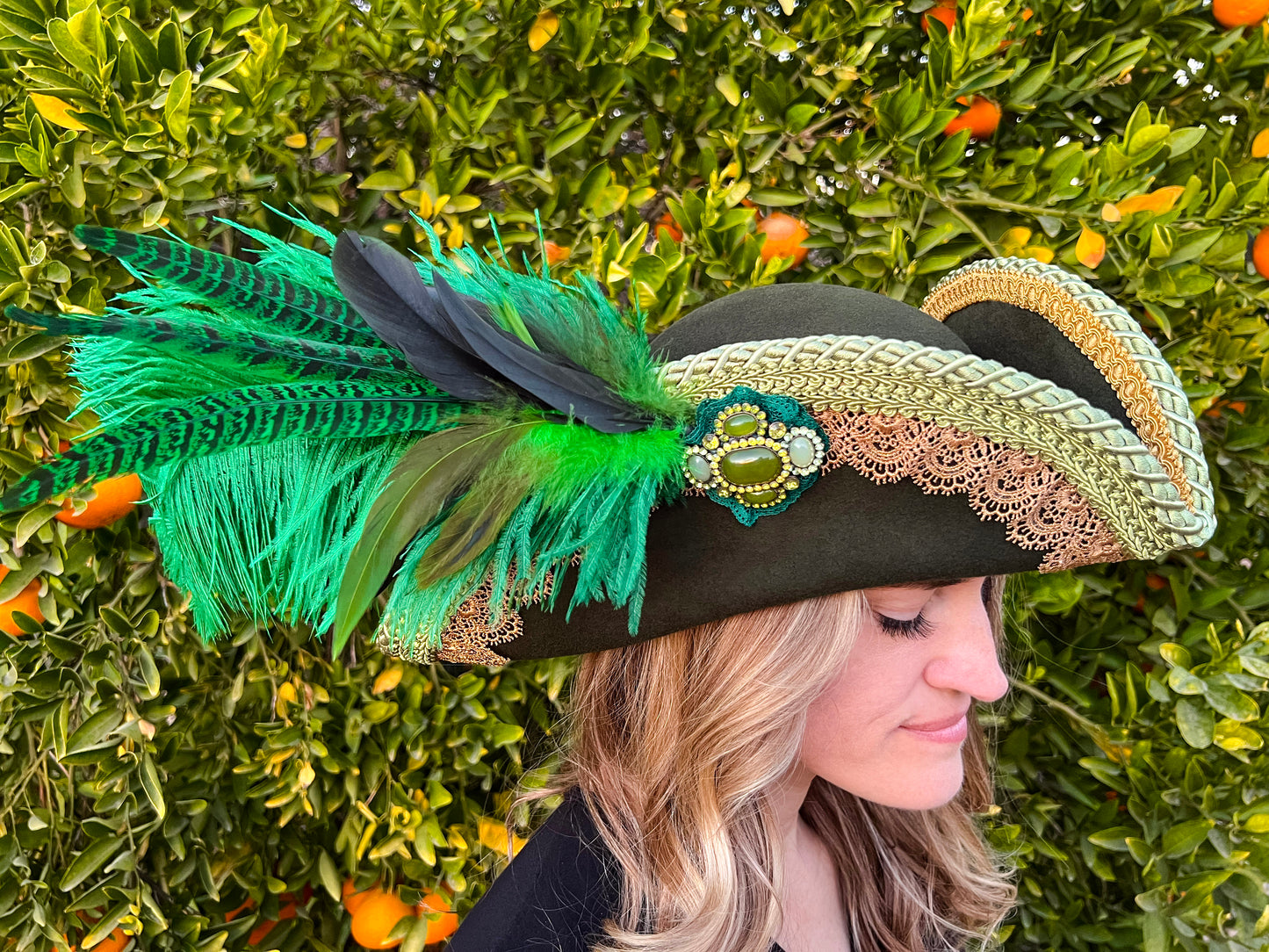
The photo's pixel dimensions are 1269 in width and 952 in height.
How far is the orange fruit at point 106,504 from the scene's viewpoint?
1205 millimetres

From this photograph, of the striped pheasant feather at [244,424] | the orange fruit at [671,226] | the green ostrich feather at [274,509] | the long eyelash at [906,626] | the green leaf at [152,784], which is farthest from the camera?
the orange fruit at [671,226]

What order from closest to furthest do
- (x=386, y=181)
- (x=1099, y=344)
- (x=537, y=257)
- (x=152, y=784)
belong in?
(x=1099, y=344), (x=152, y=784), (x=386, y=181), (x=537, y=257)

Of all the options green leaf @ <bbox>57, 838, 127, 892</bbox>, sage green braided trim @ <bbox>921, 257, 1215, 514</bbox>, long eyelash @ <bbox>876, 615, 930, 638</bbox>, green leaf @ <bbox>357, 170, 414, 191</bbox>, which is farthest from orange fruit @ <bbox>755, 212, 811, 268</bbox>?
green leaf @ <bbox>57, 838, 127, 892</bbox>

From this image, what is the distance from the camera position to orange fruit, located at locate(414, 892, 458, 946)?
4.45 ft

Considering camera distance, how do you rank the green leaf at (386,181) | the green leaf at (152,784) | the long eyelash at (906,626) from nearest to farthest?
the long eyelash at (906,626) → the green leaf at (152,784) → the green leaf at (386,181)

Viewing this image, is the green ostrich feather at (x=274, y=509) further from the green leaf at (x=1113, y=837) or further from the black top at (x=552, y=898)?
the green leaf at (x=1113, y=837)

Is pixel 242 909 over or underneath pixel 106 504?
underneath

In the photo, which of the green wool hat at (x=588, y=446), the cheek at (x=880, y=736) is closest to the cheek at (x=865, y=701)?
the cheek at (x=880, y=736)

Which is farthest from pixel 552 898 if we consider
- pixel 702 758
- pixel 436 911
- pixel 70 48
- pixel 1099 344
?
pixel 70 48

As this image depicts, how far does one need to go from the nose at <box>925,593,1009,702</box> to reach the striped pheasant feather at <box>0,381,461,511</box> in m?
0.59

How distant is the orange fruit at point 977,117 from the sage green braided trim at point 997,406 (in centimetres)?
75

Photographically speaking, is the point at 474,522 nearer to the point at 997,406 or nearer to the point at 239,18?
the point at 997,406

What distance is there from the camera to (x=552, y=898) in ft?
3.46

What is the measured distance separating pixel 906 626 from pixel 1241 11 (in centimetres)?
111
